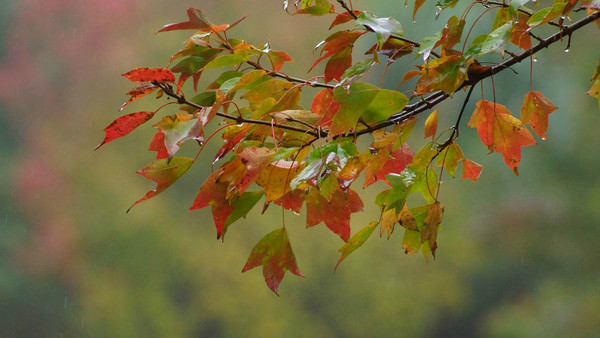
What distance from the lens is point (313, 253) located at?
2568 mm

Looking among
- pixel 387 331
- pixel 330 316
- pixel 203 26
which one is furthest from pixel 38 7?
pixel 203 26

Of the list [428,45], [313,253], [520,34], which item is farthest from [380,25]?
[313,253]

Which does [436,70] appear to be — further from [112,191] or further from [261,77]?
[112,191]

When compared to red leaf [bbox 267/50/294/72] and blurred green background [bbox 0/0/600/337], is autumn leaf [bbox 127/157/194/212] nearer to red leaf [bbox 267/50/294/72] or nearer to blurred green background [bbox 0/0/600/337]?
red leaf [bbox 267/50/294/72]

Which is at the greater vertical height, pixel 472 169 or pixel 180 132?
pixel 180 132

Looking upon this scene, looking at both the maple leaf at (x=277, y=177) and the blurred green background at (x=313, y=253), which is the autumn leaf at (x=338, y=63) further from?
the blurred green background at (x=313, y=253)

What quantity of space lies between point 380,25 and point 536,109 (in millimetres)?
190

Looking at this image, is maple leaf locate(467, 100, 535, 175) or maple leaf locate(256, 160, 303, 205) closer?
maple leaf locate(256, 160, 303, 205)

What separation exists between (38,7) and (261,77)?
2.69 metres

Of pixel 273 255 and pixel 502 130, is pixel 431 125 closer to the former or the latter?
pixel 502 130

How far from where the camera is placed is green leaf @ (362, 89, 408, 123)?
39 cm

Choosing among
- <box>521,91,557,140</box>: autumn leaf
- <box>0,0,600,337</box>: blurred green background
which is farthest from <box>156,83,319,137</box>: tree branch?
<box>0,0,600,337</box>: blurred green background

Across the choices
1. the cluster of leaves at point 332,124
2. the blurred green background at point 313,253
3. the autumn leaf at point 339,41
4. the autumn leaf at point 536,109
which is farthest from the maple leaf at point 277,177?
the blurred green background at point 313,253

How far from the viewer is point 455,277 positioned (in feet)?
8.48
